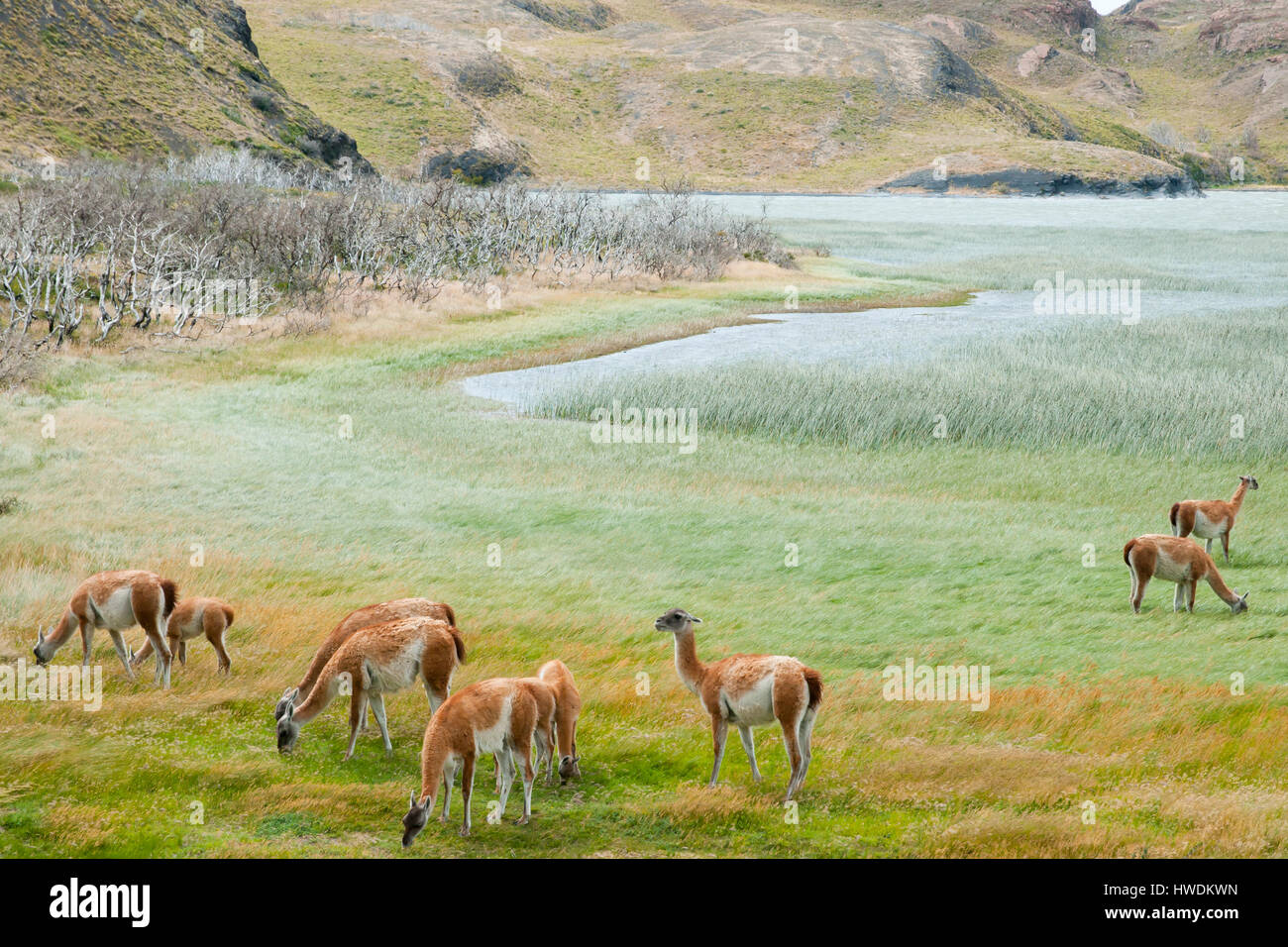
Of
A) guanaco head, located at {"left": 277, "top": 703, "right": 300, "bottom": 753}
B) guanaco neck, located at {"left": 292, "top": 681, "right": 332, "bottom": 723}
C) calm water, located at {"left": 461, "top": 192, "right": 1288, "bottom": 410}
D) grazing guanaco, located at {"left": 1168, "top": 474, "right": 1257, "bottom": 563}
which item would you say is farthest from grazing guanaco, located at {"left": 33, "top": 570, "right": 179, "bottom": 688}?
calm water, located at {"left": 461, "top": 192, "right": 1288, "bottom": 410}

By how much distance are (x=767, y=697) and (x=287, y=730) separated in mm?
4448

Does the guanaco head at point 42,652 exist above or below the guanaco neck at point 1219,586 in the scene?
below

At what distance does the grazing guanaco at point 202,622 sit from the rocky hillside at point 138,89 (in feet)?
190

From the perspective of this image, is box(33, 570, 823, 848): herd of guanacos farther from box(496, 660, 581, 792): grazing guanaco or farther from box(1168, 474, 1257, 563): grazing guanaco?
box(1168, 474, 1257, 563): grazing guanaco

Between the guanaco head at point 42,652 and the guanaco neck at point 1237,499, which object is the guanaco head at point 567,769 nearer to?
the guanaco head at point 42,652

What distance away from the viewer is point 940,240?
318 ft

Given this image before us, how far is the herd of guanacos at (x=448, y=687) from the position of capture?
8969mm

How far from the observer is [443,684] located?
10484 mm

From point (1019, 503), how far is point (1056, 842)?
533 inches

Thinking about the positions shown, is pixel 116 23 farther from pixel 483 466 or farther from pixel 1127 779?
pixel 1127 779

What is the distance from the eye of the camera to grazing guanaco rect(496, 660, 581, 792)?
10273 millimetres

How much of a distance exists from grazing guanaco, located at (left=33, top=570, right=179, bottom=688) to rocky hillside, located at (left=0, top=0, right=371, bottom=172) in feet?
189

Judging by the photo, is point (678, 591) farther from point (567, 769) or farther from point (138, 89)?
point (138, 89)

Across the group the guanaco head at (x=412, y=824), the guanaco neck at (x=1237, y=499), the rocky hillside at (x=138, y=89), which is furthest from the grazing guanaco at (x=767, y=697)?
the rocky hillside at (x=138, y=89)
